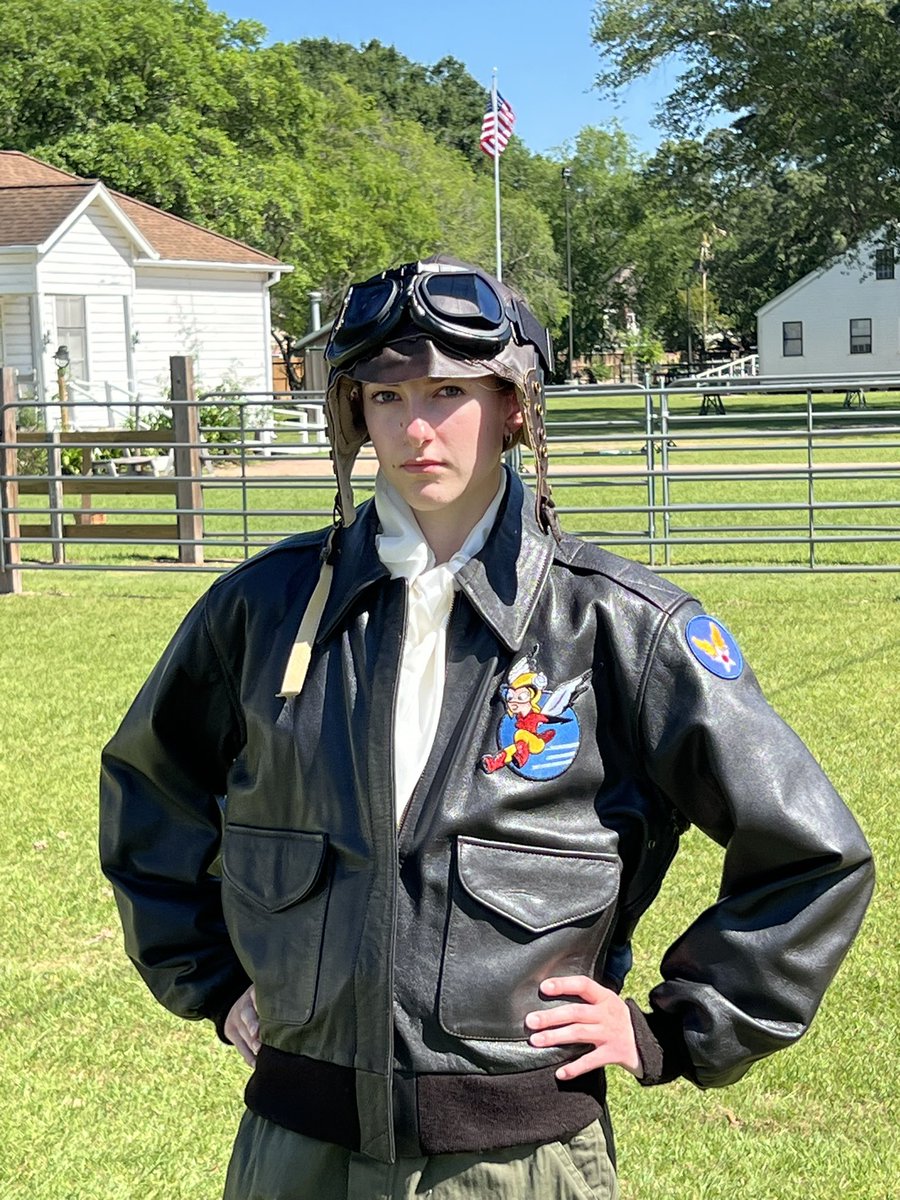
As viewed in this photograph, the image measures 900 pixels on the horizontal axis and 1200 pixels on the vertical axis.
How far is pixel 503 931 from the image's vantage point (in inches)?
68.7

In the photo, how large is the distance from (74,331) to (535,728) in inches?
967

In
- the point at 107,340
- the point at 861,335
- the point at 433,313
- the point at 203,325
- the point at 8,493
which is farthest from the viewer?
the point at 861,335

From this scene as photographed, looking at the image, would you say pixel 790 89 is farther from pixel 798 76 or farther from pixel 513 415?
pixel 513 415

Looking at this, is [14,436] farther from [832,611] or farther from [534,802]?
[534,802]

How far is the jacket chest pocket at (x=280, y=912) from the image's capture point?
180cm

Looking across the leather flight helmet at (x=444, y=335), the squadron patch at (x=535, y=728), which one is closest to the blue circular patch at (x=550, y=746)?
the squadron patch at (x=535, y=728)

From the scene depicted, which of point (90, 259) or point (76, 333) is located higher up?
point (90, 259)

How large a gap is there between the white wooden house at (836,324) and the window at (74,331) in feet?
110

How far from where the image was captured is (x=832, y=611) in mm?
10227

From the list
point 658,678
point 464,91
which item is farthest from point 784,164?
point 464,91

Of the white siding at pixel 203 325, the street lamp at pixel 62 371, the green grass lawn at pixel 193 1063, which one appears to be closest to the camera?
the green grass lawn at pixel 193 1063

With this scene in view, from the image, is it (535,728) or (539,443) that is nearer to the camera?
(535,728)

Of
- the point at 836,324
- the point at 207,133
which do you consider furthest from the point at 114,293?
the point at 836,324

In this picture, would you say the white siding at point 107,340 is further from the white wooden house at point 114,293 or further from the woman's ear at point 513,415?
the woman's ear at point 513,415
